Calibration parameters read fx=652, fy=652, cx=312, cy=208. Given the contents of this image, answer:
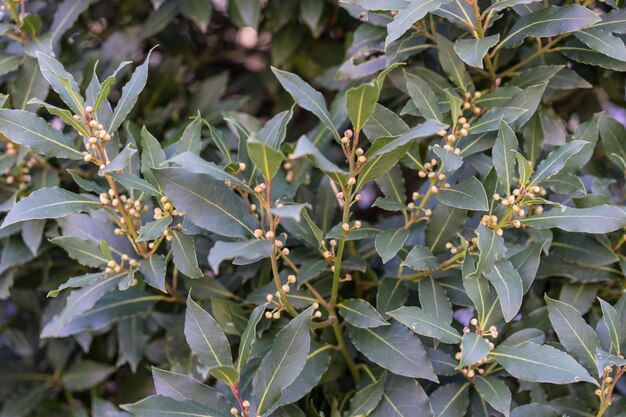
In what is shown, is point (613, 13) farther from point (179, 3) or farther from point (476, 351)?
point (179, 3)

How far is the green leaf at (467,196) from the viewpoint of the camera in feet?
3.33

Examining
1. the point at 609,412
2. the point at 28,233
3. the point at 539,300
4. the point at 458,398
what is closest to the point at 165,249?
the point at 28,233

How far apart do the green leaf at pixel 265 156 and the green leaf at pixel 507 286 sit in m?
0.37

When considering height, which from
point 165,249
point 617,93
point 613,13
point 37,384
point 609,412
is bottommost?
point 37,384

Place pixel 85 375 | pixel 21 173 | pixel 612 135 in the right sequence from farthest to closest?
pixel 85 375
pixel 21 173
pixel 612 135

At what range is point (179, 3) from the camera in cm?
161

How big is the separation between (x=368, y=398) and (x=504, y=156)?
0.45 m

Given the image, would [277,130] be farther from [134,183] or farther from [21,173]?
[21,173]

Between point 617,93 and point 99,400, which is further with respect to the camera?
point 99,400

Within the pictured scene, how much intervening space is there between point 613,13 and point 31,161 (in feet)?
3.86

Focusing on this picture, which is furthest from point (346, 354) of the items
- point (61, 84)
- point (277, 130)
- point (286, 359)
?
point (61, 84)

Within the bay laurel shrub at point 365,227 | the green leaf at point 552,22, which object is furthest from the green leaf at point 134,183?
the green leaf at point 552,22

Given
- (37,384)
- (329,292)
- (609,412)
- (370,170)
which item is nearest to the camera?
(370,170)

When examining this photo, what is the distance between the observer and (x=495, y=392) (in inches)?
40.6
